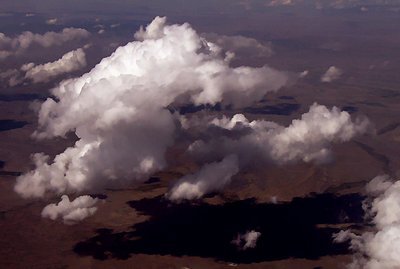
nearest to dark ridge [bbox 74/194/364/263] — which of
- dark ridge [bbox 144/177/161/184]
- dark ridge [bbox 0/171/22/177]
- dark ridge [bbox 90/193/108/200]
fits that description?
dark ridge [bbox 90/193/108/200]

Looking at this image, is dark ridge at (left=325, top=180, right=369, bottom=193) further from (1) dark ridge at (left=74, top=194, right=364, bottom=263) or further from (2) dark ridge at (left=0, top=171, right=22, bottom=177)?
(2) dark ridge at (left=0, top=171, right=22, bottom=177)

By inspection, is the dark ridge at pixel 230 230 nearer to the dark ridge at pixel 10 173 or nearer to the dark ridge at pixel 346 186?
the dark ridge at pixel 346 186

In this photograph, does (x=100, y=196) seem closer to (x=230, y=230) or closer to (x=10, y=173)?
(x=230, y=230)

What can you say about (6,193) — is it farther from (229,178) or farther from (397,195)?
(397,195)

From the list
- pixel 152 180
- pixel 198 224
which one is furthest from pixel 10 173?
pixel 198 224

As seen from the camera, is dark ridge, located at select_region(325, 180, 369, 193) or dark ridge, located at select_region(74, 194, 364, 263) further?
dark ridge, located at select_region(325, 180, 369, 193)

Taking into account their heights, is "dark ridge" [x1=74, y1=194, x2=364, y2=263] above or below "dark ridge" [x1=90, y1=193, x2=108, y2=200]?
below

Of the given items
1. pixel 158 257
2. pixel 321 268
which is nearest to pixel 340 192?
pixel 321 268

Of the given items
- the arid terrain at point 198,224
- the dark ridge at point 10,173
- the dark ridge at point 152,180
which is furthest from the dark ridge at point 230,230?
the dark ridge at point 10,173

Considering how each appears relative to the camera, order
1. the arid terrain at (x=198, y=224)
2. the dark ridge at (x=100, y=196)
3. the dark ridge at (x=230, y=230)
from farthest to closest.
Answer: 1. the dark ridge at (x=100, y=196)
2. the dark ridge at (x=230, y=230)
3. the arid terrain at (x=198, y=224)
